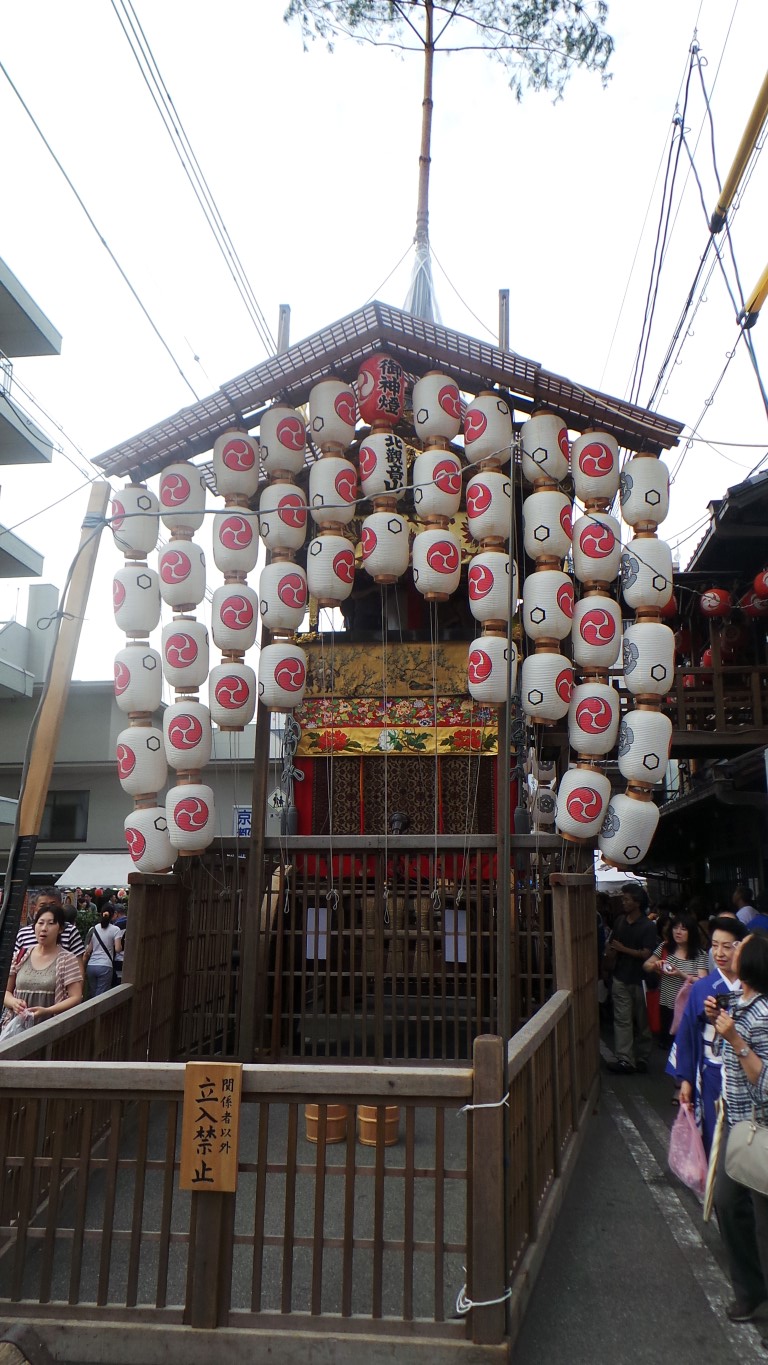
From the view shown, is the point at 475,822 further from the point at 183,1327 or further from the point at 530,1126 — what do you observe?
the point at 183,1327

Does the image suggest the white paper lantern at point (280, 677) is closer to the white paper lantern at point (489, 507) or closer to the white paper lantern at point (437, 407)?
the white paper lantern at point (489, 507)

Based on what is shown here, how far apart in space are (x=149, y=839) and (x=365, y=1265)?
4.14 m

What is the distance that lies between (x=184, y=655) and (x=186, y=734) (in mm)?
705

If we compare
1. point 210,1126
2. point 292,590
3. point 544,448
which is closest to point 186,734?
point 292,590

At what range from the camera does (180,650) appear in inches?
327

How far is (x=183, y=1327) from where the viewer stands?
3.77 m

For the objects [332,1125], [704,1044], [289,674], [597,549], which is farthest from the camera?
[289,674]

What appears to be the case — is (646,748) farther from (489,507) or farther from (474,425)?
(474,425)

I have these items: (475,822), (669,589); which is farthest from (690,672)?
(669,589)

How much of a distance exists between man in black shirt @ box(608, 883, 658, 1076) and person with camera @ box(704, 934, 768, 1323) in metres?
4.70

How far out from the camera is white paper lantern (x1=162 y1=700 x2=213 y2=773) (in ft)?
27.0

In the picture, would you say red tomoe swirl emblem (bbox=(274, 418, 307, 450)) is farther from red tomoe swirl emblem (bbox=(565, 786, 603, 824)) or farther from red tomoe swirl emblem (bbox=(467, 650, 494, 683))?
red tomoe swirl emblem (bbox=(565, 786, 603, 824))

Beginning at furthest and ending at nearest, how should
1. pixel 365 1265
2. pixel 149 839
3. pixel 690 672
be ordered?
pixel 690 672, pixel 149 839, pixel 365 1265

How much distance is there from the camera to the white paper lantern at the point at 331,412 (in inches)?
344
